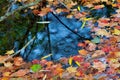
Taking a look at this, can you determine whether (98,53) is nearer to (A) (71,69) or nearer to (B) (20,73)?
(A) (71,69)

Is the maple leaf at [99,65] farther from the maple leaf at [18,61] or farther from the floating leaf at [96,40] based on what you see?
the maple leaf at [18,61]

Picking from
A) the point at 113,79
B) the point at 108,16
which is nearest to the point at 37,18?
the point at 108,16

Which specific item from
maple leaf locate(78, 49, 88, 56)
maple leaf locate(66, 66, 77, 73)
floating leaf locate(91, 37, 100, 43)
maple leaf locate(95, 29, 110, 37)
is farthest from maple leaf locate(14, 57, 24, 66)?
maple leaf locate(95, 29, 110, 37)

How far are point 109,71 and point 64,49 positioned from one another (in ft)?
2.95

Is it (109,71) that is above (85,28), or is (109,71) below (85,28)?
below

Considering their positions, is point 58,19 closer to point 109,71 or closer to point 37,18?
point 37,18

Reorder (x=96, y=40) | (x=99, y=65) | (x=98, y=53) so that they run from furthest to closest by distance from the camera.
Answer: (x=96, y=40), (x=98, y=53), (x=99, y=65)

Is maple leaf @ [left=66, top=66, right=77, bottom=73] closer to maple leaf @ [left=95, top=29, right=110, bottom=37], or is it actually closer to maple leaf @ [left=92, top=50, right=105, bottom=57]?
maple leaf @ [left=92, top=50, right=105, bottom=57]

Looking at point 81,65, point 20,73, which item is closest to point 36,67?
point 20,73

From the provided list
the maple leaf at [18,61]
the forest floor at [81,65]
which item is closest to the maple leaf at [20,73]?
the forest floor at [81,65]

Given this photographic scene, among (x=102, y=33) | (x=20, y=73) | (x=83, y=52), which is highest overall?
(x=102, y=33)

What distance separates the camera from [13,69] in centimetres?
341

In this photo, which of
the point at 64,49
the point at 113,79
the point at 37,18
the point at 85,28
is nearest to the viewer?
the point at 113,79

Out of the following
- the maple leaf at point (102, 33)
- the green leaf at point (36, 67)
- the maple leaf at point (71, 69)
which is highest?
the maple leaf at point (102, 33)
